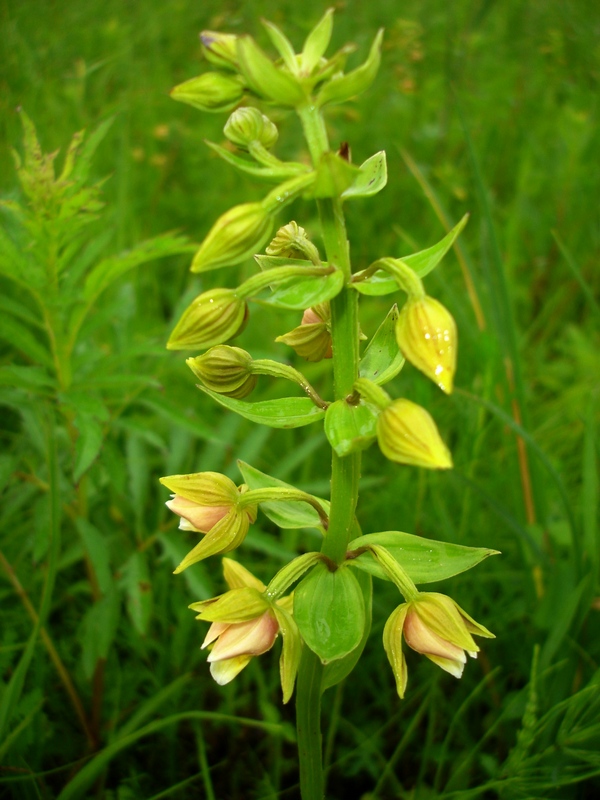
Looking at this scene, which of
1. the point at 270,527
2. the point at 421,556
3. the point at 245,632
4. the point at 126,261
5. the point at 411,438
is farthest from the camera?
the point at 270,527

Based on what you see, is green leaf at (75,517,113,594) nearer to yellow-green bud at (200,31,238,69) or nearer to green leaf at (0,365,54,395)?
green leaf at (0,365,54,395)

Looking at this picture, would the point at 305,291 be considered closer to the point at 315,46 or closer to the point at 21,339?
the point at 315,46

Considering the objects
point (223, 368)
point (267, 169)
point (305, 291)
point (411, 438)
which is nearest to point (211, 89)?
point (267, 169)

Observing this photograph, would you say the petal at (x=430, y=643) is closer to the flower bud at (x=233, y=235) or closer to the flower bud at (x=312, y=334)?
the flower bud at (x=312, y=334)

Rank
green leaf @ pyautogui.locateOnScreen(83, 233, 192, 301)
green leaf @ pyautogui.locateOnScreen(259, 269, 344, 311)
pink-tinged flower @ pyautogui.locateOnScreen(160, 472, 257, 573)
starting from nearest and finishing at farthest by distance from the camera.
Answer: green leaf @ pyautogui.locateOnScreen(259, 269, 344, 311), pink-tinged flower @ pyautogui.locateOnScreen(160, 472, 257, 573), green leaf @ pyautogui.locateOnScreen(83, 233, 192, 301)

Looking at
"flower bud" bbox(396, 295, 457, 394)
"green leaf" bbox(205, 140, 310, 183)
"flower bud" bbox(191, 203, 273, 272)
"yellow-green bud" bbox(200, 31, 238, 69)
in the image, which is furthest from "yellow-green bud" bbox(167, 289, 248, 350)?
"yellow-green bud" bbox(200, 31, 238, 69)

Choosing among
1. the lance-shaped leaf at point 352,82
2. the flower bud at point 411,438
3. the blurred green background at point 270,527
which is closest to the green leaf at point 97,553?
the blurred green background at point 270,527

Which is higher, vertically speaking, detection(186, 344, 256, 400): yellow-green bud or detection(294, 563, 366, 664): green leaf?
detection(186, 344, 256, 400): yellow-green bud
